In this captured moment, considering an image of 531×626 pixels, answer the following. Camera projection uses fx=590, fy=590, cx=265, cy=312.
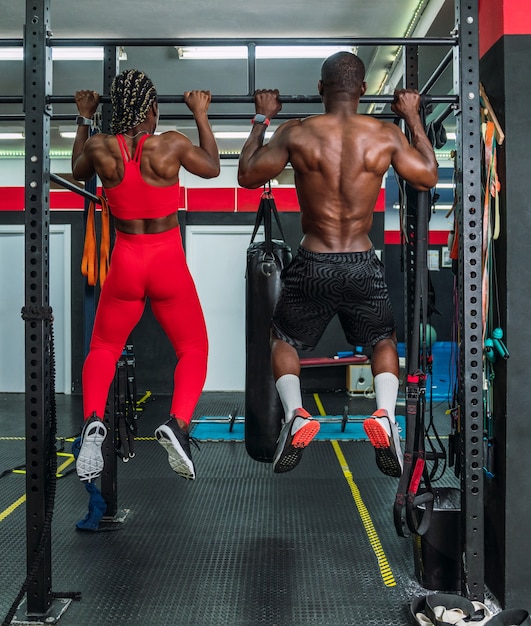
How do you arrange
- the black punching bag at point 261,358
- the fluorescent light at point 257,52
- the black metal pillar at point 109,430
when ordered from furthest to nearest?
the fluorescent light at point 257,52, the black punching bag at point 261,358, the black metal pillar at point 109,430

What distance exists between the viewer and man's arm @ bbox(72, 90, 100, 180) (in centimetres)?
262

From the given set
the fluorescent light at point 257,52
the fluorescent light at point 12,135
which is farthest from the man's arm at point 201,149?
the fluorescent light at point 12,135

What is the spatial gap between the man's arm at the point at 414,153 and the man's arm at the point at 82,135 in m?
1.34

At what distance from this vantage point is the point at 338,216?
2463 mm

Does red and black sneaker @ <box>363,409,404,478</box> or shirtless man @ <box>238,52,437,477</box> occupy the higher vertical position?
shirtless man @ <box>238,52,437,477</box>

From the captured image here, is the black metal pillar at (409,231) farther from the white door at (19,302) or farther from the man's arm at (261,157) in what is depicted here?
the white door at (19,302)

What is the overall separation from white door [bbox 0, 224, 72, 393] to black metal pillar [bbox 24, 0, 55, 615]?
6.35m

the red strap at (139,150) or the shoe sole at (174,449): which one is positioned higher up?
the red strap at (139,150)

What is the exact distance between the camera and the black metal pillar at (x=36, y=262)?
8.75 ft

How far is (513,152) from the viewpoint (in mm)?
2824

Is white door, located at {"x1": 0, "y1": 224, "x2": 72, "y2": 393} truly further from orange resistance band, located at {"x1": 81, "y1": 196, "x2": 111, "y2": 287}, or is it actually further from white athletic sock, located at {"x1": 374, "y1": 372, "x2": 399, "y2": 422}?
white athletic sock, located at {"x1": 374, "y1": 372, "x2": 399, "y2": 422}

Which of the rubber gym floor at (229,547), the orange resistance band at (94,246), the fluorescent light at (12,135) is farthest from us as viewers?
the fluorescent light at (12,135)

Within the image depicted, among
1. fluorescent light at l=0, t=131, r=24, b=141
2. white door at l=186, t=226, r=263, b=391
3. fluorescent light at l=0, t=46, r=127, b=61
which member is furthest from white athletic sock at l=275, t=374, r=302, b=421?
fluorescent light at l=0, t=131, r=24, b=141

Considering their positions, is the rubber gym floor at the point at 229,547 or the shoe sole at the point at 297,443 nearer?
the shoe sole at the point at 297,443
